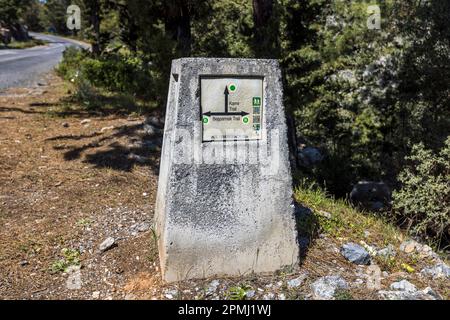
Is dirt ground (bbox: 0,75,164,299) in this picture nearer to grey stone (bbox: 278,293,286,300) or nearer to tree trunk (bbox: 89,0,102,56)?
grey stone (bbox: 278,293,286,300)

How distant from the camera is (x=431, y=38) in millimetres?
7680

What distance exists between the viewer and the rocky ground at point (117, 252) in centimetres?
288

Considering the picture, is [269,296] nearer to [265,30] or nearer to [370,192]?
Result: [265,30]

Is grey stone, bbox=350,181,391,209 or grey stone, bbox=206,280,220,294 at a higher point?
grey stone, bbox=206,280,220,294

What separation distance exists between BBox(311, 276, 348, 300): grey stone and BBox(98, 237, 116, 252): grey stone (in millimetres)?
1645

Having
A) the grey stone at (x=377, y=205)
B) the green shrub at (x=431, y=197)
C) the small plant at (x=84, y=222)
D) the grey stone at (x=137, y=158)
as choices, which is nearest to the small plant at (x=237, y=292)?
the small plant at (x=84, y=222)

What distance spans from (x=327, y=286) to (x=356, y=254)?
57 centimetres

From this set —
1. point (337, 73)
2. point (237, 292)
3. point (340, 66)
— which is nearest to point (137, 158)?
point (237, 292)

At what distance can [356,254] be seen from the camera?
3.30 meters

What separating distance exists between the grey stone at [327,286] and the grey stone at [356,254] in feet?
1.21

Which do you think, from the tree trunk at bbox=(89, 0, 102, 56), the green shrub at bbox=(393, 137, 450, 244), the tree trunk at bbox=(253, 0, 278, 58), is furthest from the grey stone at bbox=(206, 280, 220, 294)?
the tree trunk at bbox=(89, 0, 102, 56)

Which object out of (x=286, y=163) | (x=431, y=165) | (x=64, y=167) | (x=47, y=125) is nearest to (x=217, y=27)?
(x=47, y=125)

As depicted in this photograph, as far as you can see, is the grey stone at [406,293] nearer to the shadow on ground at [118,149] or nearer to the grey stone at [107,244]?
the grey stone at [107,244]

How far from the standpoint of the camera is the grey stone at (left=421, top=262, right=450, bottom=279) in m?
3.15
